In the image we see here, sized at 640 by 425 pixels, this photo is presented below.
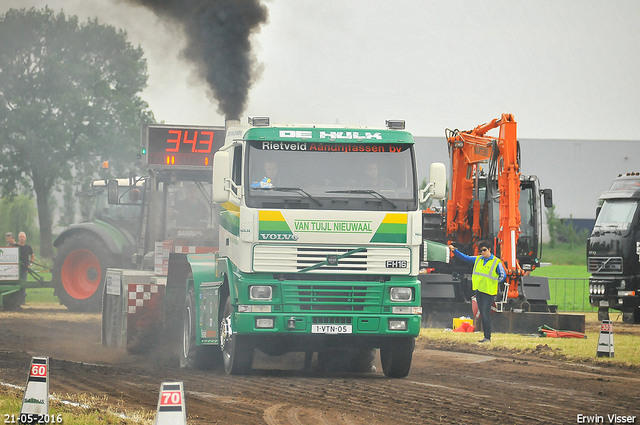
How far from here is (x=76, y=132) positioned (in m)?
41.4

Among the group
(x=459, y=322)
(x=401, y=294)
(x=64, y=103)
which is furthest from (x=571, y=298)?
(x=401, y=294)

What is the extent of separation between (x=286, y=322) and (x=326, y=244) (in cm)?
103

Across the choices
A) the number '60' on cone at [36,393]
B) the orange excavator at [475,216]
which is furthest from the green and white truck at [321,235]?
the orange excavator at [475,216]

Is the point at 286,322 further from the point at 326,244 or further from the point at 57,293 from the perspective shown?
the point at 57,293

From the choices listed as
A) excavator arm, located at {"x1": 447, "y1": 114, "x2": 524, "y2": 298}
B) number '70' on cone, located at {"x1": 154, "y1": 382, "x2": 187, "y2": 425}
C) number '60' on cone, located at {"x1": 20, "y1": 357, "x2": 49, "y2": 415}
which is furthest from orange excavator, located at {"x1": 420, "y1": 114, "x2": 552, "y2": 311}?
number '70' on cone, located at {"x1": 154, "y1": 382, "x2": 187, "y2": 425}

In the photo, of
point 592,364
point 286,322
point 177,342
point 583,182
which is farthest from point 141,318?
point 583,182

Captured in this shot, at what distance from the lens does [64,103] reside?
39812 mm

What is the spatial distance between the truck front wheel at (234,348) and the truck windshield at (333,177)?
1.63m

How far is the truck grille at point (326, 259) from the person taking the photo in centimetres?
1062

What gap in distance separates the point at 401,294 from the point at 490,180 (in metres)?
9.50

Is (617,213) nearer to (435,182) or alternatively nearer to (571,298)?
(571,298)

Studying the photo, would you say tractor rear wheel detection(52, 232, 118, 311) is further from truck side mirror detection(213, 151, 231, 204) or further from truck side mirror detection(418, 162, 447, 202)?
truck side mirror detection(418, 162, 447, 202)

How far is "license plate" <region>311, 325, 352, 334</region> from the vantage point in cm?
1070

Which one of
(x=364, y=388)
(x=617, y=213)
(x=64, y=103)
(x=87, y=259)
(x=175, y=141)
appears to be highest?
(x=64, y=103)
